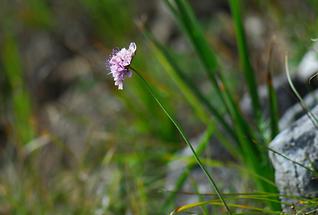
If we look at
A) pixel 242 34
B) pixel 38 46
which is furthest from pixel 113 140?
pixel 38 46

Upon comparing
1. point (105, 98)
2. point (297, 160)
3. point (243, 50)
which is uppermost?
point (105, 98)

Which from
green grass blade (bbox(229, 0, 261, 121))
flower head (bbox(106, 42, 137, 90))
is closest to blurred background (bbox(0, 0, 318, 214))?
green grass blade (bbox(229, 0, 261, 121))

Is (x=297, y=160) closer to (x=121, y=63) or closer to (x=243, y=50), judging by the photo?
(x=243, y=50)

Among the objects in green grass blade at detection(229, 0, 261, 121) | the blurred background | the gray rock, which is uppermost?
the blurred background

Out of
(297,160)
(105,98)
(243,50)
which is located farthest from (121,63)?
(105,98)

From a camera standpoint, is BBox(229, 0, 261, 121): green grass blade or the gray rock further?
BBox(229, 0, 261, 121): green grass blade

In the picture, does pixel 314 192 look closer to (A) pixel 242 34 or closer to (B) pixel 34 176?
(A) pixel 242 34

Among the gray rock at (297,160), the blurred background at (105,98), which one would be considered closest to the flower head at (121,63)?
the gray rock at (297,160)

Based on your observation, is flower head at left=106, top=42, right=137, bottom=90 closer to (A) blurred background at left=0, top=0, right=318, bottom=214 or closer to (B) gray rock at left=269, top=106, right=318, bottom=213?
(B) gray rock at left=269, top=106, right=318, bottom=213
